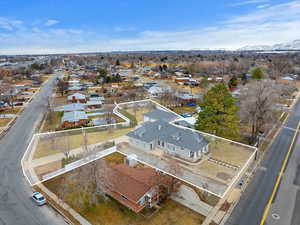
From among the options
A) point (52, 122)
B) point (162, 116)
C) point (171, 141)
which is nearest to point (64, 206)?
point (171, 141)

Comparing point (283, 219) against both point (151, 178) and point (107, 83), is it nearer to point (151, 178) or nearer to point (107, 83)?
point (151, 178)

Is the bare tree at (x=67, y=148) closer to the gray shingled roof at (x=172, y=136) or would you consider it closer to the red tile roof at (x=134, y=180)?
the red tile roof at (x=134, y=180)

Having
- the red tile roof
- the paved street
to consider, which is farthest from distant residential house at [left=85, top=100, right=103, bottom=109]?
the paved street

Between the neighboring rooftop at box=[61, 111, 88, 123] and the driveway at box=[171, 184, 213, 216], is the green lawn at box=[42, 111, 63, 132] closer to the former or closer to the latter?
the neighboring rooftop at box=[61, 111, 88, 123]

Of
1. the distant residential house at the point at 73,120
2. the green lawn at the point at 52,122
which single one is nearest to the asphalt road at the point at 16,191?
the green lawn at the point at 52,122

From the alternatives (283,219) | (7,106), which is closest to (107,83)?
(7,106)

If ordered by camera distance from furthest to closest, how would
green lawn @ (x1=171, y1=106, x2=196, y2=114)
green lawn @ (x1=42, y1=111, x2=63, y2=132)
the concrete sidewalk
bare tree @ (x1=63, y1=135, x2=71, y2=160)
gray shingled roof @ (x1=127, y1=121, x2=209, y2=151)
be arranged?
green lawn @ (x1=171, y1=106, x2=196, y2=114), green lawn @ (x1=42, y1=111, x2=63, y2=132), bare tree @ (x1=63, y1=135, x2=71, y2=160), gray shingled roof @ (x1=127, y1=121, x2=209, y2=151), the concrete sidewalk

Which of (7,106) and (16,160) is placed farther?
(7,106)
